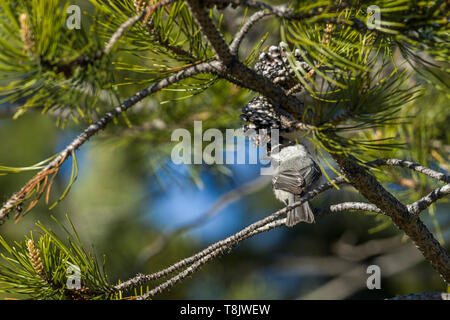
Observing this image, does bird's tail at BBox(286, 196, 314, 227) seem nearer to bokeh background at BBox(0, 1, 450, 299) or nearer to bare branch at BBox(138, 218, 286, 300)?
bare branch at BBox(138, 218, 286, 300)

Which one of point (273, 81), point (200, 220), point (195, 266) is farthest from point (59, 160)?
point (200, 220)

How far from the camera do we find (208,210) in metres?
1.83

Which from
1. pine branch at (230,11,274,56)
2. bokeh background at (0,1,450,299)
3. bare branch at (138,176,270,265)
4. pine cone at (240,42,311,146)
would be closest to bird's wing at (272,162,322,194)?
pine cone at (240,42,311,146)

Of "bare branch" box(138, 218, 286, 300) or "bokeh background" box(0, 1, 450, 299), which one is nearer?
"bare branch" box(138, 218, 286, 300)

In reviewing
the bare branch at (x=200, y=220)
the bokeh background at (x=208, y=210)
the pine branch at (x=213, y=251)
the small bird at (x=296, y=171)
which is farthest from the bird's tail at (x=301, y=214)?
the bare branch at (x=200, y=220)

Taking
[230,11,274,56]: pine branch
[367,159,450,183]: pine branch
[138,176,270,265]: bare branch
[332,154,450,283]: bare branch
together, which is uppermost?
[138,176,270,265]: bare branch

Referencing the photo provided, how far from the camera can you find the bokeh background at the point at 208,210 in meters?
1.49

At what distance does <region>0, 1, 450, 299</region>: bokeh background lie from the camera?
4.89 ft

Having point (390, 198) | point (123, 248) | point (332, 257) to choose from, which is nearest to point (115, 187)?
point (123, 248)

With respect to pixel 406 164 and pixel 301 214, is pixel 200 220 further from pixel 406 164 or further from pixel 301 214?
pixel 406 164

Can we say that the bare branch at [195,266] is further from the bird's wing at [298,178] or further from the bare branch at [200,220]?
the bare branch at [200,220]

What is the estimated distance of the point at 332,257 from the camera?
92.4 inches

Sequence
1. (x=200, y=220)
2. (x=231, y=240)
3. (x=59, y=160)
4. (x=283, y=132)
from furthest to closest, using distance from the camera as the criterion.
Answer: (x=200, y=220) < (x=283, y=132) < (x=231, y=240) < (x=59, y=160)

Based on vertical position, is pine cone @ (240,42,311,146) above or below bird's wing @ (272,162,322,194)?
above
